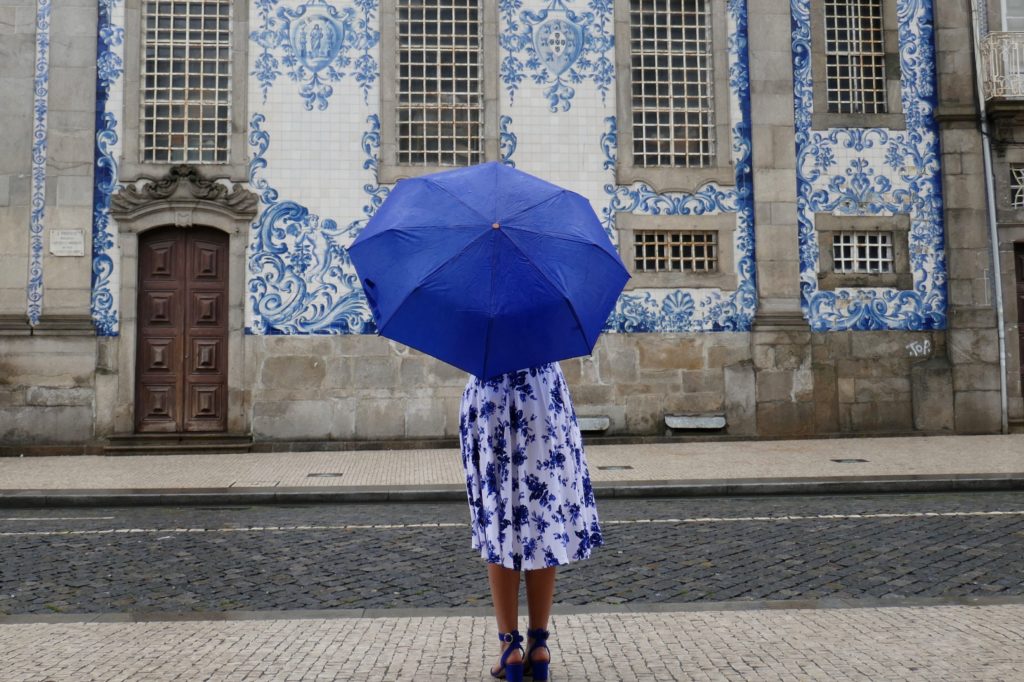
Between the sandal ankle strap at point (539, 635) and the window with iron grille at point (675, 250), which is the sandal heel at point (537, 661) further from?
the window with iron grille at point (675, 250)

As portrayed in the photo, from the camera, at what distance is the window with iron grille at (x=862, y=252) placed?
1441 centimetres

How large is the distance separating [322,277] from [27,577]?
8397 mm

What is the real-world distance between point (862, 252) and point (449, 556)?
34.3ft

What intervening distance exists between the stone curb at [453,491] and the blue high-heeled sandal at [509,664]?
5.58 m

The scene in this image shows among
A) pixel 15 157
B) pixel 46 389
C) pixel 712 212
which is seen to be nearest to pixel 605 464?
pixel 712 212

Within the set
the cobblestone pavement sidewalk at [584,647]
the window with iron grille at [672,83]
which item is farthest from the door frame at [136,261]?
the cobblestone pavement sidewalk at [584,647]

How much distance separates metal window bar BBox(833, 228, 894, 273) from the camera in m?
14.4

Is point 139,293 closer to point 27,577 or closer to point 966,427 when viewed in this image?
point 27,577

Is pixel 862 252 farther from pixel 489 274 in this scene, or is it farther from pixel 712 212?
pixel 489 274

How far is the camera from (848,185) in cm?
1443

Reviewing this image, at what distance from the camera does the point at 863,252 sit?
14453mm

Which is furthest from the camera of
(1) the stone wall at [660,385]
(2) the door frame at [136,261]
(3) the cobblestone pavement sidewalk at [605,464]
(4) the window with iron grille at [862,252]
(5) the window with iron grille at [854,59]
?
(5) the window with iron grille at [854,59]

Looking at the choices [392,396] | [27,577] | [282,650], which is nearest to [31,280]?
[392,396]

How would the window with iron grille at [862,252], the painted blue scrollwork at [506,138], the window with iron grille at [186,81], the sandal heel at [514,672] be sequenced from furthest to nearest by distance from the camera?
the window with iron grille at [862,252], the painted blue scrollwork at [506,138], the window with iron grille at [186,81], the sandal heel at [514,672]
